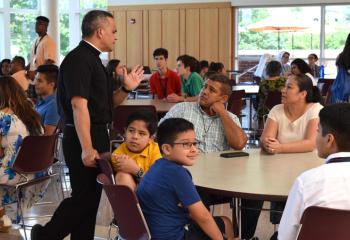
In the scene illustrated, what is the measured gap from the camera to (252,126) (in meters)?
8.79

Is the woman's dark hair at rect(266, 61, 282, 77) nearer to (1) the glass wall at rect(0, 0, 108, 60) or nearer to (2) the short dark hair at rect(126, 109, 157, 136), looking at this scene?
(2) the short dark hair at rect(126, 109, 157, 136)

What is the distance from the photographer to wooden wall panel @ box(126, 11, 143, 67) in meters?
16.2

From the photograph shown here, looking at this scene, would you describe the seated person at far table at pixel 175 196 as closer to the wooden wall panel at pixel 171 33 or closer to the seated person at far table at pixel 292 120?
the seated person at far table at pixel 292 120

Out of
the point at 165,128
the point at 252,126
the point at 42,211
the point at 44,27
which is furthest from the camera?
the point at 252,126

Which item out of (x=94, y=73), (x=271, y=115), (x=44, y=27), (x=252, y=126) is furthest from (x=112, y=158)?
(x=252, y=126)

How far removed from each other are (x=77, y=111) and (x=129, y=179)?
0.52 metres

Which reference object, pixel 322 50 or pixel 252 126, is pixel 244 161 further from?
pixel 322 50

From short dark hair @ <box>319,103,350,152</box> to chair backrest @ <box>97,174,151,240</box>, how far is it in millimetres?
804

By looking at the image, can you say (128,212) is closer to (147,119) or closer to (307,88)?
(147,119)

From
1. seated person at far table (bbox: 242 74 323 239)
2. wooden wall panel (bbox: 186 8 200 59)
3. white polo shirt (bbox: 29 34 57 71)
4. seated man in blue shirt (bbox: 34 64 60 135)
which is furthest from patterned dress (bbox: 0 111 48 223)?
wooden wall panel (bbox: 186 8 200 59)

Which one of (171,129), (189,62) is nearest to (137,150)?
(171,129)

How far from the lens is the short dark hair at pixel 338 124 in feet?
6.76

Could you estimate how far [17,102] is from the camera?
13.0ft

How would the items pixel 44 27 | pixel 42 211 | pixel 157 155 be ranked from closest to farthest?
pixel 157 155, pixel 42 211, pixel 44 27
